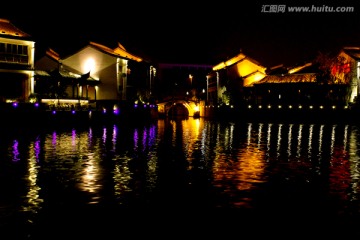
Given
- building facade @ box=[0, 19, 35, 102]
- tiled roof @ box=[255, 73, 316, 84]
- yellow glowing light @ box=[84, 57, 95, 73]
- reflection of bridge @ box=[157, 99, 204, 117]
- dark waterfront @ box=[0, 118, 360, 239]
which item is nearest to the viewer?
dark waterfront @ box=[0, 118, 360, 239]

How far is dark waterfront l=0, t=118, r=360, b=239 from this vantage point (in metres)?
12.3

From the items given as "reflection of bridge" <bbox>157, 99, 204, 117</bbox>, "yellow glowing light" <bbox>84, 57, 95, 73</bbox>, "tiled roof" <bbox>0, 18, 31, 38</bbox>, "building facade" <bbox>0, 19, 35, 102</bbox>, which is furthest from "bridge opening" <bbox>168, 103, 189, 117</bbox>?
"tiled roof" <bbox>0, 18, 31, 38</bbox>

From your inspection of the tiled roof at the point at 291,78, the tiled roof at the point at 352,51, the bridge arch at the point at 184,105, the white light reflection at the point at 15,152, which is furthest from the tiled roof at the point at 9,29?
the tiled roof at the point at 352,51

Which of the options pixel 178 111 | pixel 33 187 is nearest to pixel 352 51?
pixel 178 111

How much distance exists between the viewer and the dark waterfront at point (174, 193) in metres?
12.3

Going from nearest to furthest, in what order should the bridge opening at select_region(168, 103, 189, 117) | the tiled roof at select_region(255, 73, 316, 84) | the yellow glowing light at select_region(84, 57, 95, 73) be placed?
the yellow glowing light at select_region(84, 57, 95, 73) → the tiled roof at select_region(255, 73, 316, 84) → the bridge opening at select_region(168, 103, 189, 117)

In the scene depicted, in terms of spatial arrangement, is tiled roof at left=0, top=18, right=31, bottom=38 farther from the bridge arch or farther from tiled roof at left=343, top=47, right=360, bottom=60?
tiled roof at left=343, top=47, right=360, bottom=60

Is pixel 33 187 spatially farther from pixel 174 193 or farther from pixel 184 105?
pixel 184 105

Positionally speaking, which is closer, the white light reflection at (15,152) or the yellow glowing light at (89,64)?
the white light reflection at (15,152)

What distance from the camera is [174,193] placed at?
645 inches

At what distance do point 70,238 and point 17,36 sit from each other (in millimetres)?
42128

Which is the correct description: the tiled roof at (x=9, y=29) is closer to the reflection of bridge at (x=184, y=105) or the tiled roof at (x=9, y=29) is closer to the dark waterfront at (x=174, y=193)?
the dark waterfront at (x=174, y=193)

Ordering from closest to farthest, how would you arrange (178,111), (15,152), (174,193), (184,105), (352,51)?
1. (174,193)
2. (15,152)
3. (352,51)
4. (184,105)
5. (178,111)

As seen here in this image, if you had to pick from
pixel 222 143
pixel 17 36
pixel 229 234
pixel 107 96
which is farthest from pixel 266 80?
pixel 229 234
